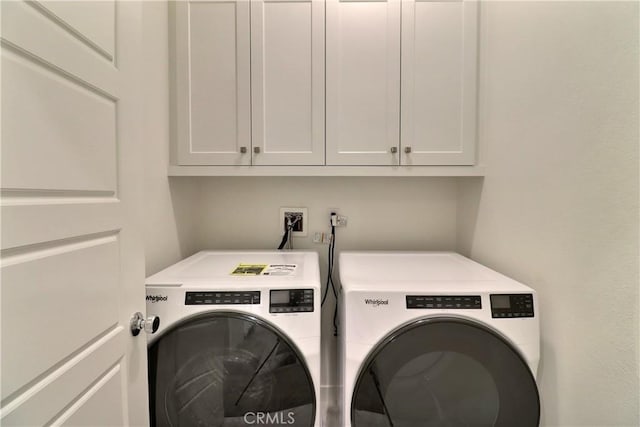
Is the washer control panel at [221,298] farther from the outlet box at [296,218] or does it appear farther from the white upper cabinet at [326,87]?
the outlet box at [296,218]

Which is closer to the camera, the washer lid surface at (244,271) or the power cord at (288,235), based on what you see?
the washer lid surface at (244,271)

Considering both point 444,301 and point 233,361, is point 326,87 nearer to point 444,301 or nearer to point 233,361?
point 444,301

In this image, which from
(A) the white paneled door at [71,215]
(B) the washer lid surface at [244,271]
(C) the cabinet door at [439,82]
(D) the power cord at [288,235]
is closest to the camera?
(A) the white paneled door at [71,215]

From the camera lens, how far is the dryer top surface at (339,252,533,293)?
0.90m

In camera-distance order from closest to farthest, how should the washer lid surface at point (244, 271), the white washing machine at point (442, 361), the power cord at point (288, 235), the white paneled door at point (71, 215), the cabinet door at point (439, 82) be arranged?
the white paneled door at point (71, 215) < the white washing machine at point (442, 361) < the washer lid surface at point (244, 271) < the cabinet door at point (439, 82) < the power cord at point (288, 235)

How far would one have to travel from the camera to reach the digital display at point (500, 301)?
0.86 metres

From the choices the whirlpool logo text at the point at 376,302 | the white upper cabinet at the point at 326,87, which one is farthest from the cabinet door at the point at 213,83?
the whirlpool logo text at the point at 376,302

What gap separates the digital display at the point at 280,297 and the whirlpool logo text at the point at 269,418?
0.34 metres

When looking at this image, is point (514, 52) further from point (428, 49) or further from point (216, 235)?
point (216, 235)

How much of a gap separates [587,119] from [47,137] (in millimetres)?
1288

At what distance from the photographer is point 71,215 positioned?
575 mm

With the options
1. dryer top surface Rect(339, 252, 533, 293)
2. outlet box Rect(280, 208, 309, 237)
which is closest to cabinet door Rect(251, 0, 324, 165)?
outlet box Rect(280, 208, 309, 237)

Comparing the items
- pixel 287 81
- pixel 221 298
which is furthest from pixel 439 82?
pixel 221 298

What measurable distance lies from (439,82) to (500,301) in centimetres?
95
